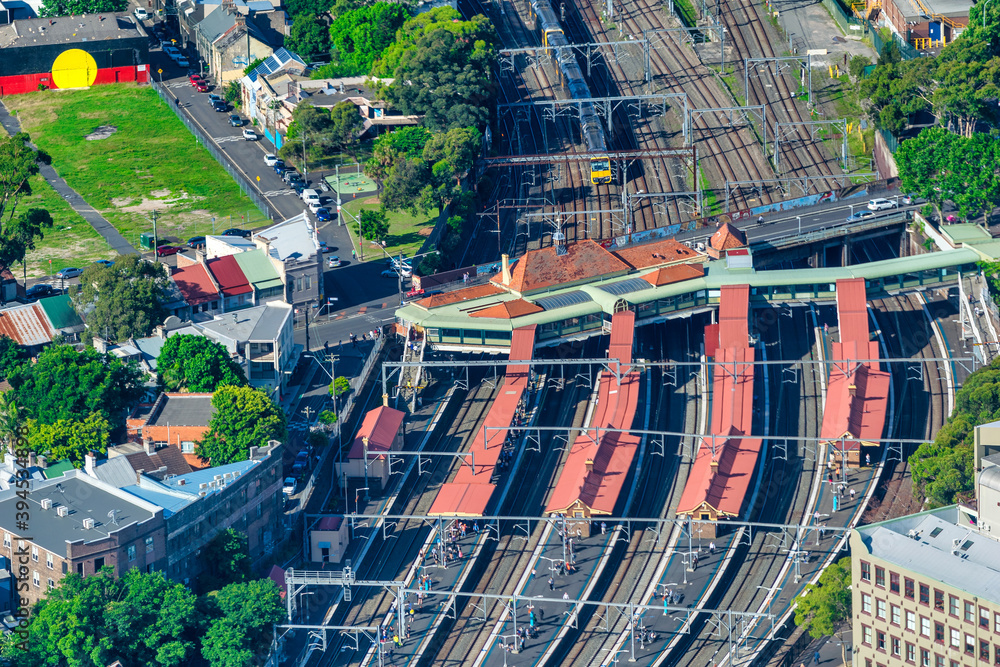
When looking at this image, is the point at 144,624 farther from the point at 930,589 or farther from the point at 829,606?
the point at 930,589

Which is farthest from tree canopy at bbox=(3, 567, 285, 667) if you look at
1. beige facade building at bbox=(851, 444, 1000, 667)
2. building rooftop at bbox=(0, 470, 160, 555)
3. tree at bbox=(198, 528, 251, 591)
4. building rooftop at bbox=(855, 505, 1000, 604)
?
building rooftop at bbox=(855, 505, 1000, 604)

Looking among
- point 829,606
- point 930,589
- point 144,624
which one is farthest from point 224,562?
point 930,589

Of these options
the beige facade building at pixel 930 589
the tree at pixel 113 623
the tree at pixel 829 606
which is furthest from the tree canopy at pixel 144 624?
the beige facade building at pixel 930 589

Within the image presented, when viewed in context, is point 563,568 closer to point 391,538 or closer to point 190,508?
point 391,538

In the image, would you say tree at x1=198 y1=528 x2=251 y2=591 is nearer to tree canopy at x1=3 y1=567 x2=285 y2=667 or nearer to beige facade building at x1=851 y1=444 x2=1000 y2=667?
tree canopy at x1=3 y1=567 x2=285 y2=667

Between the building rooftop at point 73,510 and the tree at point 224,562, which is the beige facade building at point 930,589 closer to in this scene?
the tree at point 224,562
